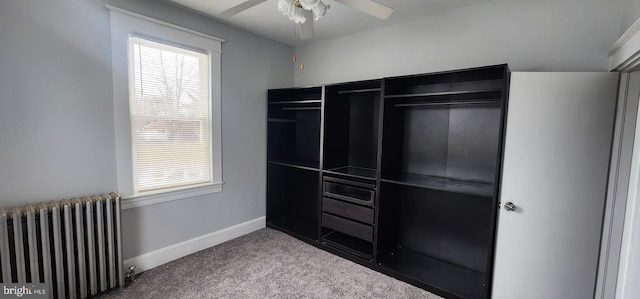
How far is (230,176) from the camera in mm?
3262

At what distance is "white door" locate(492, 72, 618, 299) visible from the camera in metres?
1.77

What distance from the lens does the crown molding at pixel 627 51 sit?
1.44m

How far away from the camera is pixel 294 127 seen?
389 centimetres

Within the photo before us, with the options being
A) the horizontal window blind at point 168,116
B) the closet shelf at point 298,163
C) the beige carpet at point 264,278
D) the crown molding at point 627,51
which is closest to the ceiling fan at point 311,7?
the horizontal window blind at point 168,116

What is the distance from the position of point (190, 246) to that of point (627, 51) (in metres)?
3.92

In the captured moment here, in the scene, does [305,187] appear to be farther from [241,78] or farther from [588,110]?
[588,110]

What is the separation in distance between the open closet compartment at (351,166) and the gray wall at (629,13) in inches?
67.6

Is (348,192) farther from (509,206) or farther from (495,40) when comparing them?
(495,40)

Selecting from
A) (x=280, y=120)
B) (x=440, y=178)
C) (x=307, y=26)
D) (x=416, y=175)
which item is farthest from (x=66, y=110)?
(x=440, y=178)

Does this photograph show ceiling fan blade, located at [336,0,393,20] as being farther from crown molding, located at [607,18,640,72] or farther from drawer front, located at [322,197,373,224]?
drawer front, located at [322,197,373,224]

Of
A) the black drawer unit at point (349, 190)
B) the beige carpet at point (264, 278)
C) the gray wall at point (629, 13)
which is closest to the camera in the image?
the gray wall at point (629, 13)

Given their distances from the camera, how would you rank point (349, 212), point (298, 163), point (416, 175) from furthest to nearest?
point (298, 163) → point (349, 212) → point (416, 175)

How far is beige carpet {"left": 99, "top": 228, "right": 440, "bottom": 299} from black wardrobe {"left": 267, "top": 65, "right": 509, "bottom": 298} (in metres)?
0.18

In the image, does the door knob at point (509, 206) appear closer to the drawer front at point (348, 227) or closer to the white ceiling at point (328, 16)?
the drawer front at point (348, 227)
